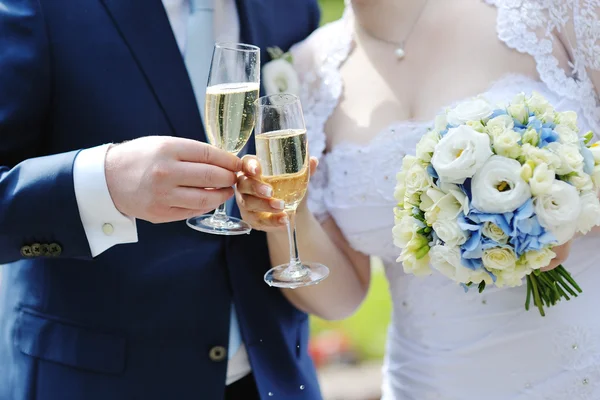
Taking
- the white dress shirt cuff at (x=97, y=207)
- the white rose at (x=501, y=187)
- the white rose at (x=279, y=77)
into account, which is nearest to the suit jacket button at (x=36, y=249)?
the white dress shirt cuff at (x=97, y=207)

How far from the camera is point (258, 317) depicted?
260 centimetres

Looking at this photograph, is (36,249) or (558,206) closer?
(558,206)

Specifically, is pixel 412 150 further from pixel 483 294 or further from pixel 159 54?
pixel 159 54

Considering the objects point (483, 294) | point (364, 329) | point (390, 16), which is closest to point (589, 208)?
point (483, 294)

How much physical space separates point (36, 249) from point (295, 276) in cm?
70

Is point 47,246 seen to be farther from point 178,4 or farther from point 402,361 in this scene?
point 402,361

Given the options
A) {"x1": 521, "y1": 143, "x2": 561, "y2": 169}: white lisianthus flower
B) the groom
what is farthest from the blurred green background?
{"x1": 521, "y1": 143, "x2": 561, "y2": 169}: white lisianthus flower

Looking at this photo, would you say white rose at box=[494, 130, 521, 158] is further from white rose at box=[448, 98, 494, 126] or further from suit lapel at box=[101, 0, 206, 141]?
suit lapel at box=[101, 0, 206, 141]

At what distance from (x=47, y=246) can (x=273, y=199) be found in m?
0.63

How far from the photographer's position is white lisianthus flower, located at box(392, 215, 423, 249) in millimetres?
2064

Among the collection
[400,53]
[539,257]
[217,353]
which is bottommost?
[217,353]

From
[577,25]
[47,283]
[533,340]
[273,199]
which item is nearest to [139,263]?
[47,283]

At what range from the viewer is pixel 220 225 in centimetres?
227

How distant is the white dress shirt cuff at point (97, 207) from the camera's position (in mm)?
2105
